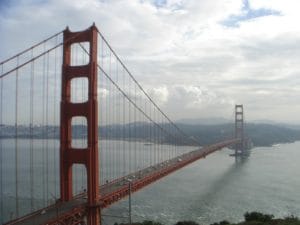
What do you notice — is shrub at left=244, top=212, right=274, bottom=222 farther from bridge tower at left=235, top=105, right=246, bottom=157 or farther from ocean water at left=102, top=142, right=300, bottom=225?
bridge tower at left=235, top=105, right=246, bottom=157

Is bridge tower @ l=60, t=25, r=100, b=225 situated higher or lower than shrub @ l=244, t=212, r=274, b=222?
higher

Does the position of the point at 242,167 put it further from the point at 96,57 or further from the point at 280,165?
the point at 96,57

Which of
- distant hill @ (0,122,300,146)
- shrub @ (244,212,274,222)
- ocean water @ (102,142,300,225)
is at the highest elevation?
distant hill @ (0,122,300,146)

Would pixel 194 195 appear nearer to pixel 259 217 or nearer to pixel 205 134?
pixel 259 217

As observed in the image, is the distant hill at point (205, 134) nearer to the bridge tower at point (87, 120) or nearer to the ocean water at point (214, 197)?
the ocean water at point (214, 197)

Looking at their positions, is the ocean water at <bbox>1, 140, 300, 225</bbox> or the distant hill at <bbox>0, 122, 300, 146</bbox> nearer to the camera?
the ocean water at <bbox>1, 140, 300, 225</bbox>

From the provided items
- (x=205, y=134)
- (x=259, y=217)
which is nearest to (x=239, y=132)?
(x=205, y=134)

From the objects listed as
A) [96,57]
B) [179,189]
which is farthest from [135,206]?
[96,57]

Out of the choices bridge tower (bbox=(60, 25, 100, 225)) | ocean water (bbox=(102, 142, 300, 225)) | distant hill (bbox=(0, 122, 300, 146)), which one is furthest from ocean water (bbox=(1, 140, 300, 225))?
distant hill (bbox=(0, 122, 300, 146))

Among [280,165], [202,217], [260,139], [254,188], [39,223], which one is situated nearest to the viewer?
[39,223]

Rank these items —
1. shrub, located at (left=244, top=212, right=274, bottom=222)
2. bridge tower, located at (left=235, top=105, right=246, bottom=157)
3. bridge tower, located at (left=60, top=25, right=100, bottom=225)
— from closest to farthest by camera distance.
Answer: bridge tower, located at (left=60, top=25, right=100, bottom=225)
shrub, located at (left=244, top=212, right=274, bottom=222)
bridge tower, located at (left=235, top=105, right=246, bottom=157)
